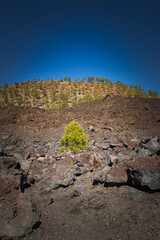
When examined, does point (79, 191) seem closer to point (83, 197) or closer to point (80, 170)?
point (83, 197)

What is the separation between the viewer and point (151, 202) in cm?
402

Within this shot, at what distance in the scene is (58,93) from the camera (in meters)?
55.9

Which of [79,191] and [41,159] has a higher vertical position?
[41,159]

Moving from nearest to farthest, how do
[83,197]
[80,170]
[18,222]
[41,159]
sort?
[18,222] < [83,197] < [80,170] < [41,159]

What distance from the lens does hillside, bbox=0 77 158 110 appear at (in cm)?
4519

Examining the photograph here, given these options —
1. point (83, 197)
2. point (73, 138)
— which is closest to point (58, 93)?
point (73, 138)

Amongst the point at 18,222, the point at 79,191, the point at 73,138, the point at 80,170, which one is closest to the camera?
the point at 18,222

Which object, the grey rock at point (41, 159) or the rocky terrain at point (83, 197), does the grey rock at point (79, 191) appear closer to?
the rocky terrain at point (83, 197)

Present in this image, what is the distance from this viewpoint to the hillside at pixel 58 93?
45.2 metres

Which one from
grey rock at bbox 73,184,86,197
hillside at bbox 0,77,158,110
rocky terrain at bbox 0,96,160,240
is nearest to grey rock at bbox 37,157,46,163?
rocky terrain at bbox 0,96,160,240

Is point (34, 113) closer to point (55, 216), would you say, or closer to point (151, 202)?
point (55, 216)

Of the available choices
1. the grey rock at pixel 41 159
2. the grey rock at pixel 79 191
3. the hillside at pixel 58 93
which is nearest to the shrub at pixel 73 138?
the grey rock at pixel 41 159

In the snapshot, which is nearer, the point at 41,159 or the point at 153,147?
the point at 153,147

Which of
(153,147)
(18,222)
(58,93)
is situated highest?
(58,93)
